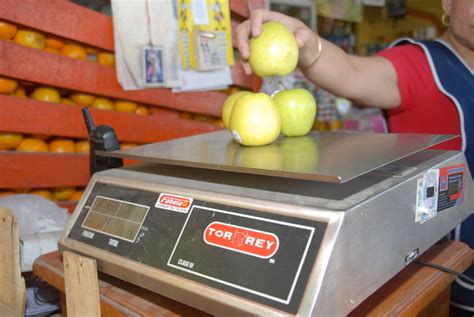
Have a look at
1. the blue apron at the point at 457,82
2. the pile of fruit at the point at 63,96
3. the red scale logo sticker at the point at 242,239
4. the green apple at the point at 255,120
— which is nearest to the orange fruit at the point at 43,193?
the pile of fruit at the point at 63,96

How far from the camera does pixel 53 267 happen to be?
0.87 metres

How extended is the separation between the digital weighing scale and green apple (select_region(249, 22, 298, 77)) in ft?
0.68

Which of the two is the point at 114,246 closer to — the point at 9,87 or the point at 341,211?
the point at 341,211

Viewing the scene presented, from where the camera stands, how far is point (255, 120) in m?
0.86

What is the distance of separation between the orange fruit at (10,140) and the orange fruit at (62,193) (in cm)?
23

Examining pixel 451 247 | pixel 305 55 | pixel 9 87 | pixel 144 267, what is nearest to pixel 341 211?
pixel 144 267

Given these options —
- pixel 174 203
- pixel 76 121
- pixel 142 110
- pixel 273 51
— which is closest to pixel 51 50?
pixel 76 121

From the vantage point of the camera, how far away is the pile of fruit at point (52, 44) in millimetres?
1435

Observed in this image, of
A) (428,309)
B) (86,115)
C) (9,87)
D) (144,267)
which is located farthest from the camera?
(9,87)

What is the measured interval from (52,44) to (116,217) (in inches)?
41.0

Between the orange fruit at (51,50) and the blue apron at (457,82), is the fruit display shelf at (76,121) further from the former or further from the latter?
the blue apron at (457,82)

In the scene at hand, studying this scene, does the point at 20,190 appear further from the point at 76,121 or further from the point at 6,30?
the point at 6,30

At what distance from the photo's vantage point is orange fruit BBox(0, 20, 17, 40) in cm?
140

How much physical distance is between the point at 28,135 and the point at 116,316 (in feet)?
3.40
